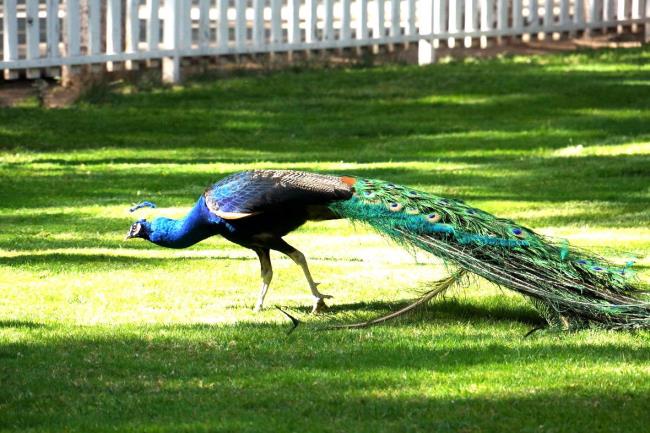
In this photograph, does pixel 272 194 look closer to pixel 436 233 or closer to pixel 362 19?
pixel 436 233

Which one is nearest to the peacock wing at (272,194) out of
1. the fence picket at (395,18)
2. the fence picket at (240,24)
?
the fence picket at (240,24)

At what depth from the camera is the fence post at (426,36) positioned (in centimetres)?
2372

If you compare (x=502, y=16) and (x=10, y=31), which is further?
(x=502, y=16)

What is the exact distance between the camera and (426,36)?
24.1 meters

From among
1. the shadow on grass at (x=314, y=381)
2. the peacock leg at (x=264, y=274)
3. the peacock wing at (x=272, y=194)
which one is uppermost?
the peacock wing at (x=272, y=194)

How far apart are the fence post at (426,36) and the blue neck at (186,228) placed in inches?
567

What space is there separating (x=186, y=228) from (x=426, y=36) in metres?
14.8

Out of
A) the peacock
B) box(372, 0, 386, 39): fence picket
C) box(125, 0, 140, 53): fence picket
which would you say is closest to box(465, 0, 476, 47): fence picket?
box(372, 0, 386, 39): fence picket

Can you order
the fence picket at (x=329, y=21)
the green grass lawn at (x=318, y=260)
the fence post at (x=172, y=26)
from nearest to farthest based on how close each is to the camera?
the green grass lawn at (x=318, y=260), the fence post at (x=172, y=26), the fence picket at (x=329, y=21)

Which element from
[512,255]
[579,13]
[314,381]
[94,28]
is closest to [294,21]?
[94,28]

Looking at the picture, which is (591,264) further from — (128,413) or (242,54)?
(242,54)

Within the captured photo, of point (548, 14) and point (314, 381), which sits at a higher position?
point (548, 14)

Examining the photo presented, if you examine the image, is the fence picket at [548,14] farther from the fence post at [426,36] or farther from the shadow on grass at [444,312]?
the shadow on grass at [444,312]

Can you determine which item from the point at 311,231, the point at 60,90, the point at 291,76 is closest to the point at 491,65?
the point at 291,76
